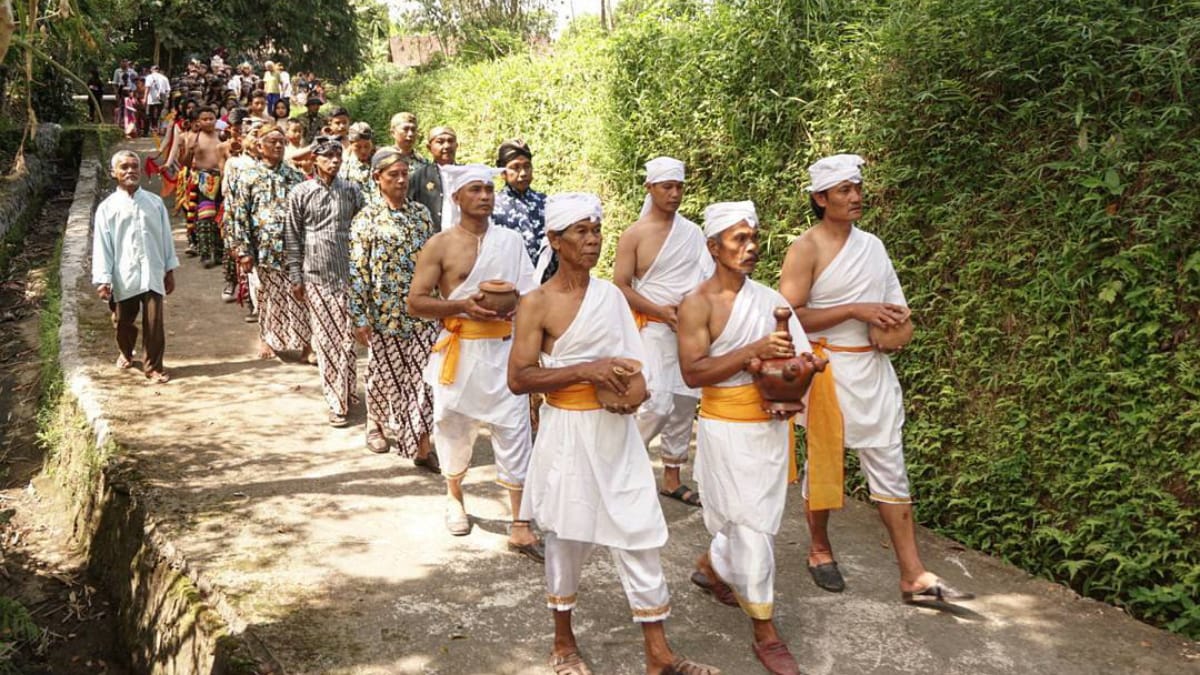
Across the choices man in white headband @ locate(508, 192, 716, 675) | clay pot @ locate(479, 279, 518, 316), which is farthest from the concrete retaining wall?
clay pot @ locate(479, 279, 518, 316)

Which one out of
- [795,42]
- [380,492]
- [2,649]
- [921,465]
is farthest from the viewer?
[795,42]

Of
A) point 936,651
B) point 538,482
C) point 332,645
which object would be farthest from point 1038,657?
point 332,645

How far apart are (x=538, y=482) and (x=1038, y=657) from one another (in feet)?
7.64

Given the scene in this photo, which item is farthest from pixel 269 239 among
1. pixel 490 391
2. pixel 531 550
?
pixel 531 550

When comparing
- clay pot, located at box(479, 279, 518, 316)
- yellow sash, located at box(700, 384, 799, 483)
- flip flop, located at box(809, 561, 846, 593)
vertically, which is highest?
clay pot, located at box(479, 279, 518, 316)

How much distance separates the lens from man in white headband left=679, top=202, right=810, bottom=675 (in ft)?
14.4

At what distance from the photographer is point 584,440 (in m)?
4.34

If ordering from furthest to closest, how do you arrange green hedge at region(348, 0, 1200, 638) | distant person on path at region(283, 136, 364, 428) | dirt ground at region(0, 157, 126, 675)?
distant person on path at region(283, 136, 364, 428) < dirt ground at region(0, 157, 126, 675) < green hedge at region(348, 0, 1200, 638)

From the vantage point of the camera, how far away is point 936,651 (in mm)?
4715

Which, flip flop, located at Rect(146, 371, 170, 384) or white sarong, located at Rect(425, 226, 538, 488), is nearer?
white sarong, located at Rect(425, 226, 538, 488)

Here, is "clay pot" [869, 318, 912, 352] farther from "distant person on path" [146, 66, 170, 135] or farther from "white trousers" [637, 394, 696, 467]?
"distant person on path" [146, 66, 170, 135]

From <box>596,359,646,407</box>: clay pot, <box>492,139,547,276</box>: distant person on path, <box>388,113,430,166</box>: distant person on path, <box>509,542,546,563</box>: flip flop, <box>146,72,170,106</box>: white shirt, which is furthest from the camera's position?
<box>146,72,170,106</box>: white shirt

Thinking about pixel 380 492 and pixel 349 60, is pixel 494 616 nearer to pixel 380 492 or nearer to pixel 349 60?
pixel 380 492

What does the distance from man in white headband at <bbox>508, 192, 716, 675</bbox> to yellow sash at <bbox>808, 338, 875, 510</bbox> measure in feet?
3.55
